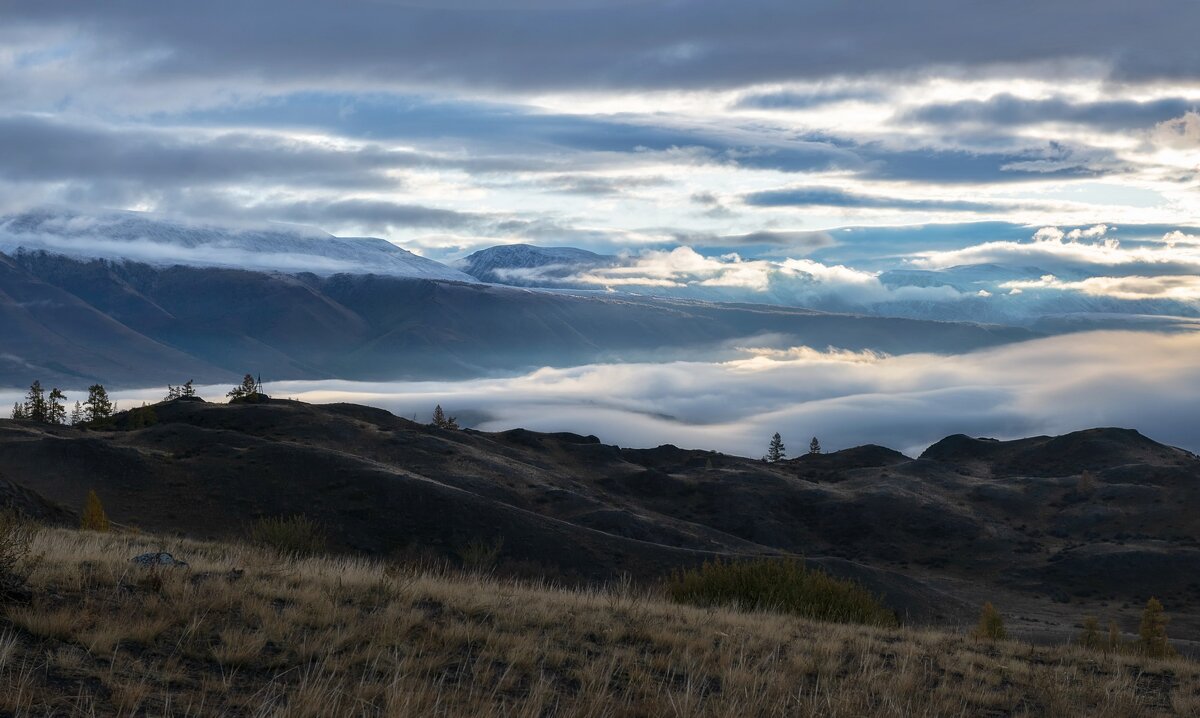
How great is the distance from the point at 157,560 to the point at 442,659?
572 centimetres

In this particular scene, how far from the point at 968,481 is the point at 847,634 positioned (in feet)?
418

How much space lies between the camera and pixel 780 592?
75.9 ft

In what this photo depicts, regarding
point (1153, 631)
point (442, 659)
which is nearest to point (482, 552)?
point (1153, 631)

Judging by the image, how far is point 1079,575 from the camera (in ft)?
314

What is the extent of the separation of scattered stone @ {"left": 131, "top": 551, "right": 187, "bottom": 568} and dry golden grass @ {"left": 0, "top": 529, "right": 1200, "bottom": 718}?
0.91 feet

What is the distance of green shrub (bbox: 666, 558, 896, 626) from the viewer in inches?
884

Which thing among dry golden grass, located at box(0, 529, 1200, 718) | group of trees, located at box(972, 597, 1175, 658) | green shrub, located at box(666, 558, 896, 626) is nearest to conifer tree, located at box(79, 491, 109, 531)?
green shrub, located at box(666, 558, 896, 626)

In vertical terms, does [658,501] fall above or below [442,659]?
below

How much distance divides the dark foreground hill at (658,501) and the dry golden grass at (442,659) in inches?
1746

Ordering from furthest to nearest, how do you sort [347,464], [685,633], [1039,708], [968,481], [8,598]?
1. [968,481]
2. [347,464]
3. [685,633]
4. [1039,708]
5. [8,598]

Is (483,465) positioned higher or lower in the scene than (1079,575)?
higher

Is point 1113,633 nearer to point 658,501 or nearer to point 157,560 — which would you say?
point 157,560

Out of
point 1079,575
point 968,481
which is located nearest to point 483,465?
point 1079,575

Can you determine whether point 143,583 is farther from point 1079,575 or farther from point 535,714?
point 1079,575
